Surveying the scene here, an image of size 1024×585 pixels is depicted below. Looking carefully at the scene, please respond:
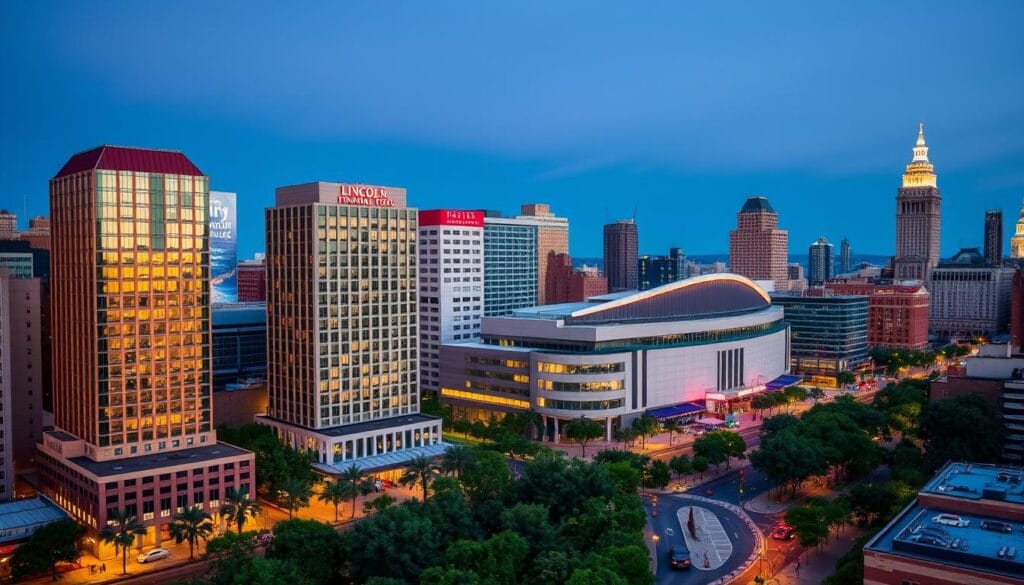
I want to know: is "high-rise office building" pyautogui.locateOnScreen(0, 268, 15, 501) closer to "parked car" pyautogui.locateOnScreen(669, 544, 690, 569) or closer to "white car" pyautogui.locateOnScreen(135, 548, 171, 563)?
"white car" pyautogui.locateOnScreen(135, 548, 171, 563)

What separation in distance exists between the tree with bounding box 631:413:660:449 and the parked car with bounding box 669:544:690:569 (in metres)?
55.1

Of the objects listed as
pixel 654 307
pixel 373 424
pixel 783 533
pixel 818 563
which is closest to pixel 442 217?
pixel 654 307

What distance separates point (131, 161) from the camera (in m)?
111

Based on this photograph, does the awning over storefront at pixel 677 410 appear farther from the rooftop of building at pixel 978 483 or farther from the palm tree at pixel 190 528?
the palm tree at pixel 190 528

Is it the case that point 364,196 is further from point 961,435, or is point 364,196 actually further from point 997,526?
point 997,526

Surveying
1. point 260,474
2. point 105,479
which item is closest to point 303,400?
point 260,474

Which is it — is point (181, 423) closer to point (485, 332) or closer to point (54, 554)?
point (54, 554)

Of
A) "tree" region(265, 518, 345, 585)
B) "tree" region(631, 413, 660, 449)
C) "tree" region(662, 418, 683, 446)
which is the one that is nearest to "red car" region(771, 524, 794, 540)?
"tree" region(631, 413, 660, 449)

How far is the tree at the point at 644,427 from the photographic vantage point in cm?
14700

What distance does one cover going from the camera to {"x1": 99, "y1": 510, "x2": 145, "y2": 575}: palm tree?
89.6 m

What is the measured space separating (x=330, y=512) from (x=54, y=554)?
114 ft

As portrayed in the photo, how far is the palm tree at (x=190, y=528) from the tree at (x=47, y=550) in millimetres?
10463

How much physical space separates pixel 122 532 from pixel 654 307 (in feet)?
391

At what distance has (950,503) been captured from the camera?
76.1 meters
